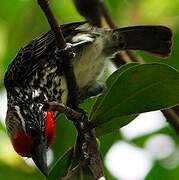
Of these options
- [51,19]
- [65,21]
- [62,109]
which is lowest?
[65,21]

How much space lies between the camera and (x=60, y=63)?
3621 millimetres

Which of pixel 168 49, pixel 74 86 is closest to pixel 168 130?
pixel 168 49

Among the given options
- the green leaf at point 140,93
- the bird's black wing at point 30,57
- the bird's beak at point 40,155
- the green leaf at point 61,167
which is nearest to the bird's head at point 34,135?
the bird's beak at point 40,155

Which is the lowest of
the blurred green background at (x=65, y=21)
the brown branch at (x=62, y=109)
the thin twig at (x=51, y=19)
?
the blurred green background at (x=65, y=21)

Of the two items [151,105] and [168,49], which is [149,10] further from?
[151,105]

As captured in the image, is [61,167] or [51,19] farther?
[61,167]

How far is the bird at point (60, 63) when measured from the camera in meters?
3.56

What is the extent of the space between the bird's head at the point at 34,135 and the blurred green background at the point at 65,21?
0.38 m

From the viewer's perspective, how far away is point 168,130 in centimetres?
395

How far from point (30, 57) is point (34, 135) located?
113 cm

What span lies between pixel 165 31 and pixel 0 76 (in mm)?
1244

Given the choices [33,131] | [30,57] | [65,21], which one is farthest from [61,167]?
[65,21]

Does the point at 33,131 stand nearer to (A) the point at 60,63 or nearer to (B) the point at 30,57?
(A) the point at 60,63

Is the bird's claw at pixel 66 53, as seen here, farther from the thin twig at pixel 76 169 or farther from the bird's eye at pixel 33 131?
the thin twig at pixel 76 169
